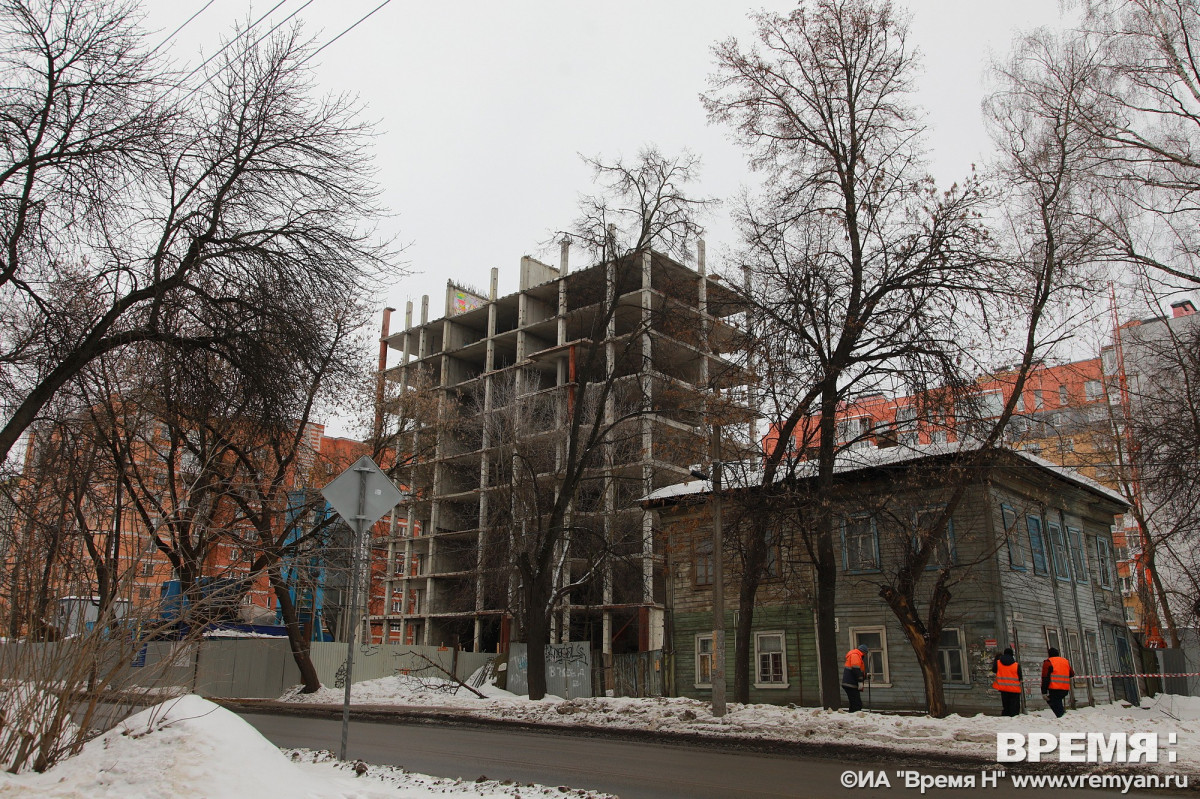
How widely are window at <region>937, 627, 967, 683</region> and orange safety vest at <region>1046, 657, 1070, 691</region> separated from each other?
12.9ft

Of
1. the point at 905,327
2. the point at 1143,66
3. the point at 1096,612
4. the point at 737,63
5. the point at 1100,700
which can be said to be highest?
the point at 737,63

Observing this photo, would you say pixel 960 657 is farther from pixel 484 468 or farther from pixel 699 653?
pixel 484 468

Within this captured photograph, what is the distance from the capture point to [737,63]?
825 inches

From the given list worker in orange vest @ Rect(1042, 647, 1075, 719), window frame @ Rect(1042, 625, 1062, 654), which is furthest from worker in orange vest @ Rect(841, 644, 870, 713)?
window frame @ Rect(1042, 625, 1062, 654)

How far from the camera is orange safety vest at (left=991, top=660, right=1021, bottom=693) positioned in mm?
17562

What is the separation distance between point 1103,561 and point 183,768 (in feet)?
103

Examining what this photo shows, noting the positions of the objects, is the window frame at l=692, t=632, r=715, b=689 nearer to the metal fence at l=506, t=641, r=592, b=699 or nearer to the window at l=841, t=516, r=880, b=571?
the metal fence at l=506, t=641, r=592, b=699

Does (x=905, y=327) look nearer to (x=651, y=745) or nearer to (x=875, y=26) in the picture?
(x=875, y=26)

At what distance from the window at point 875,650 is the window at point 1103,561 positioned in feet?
33.1

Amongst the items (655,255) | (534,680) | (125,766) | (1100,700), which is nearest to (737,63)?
(655,255)

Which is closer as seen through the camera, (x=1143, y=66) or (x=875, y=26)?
(x=1143, y=66)

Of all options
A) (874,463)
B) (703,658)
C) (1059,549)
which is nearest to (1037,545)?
(1059,549)

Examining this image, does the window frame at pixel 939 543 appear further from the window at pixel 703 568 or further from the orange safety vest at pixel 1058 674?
the window at pixel 703 568

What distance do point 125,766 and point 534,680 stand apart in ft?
63.4
